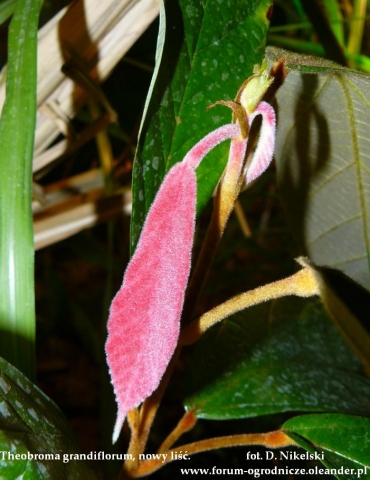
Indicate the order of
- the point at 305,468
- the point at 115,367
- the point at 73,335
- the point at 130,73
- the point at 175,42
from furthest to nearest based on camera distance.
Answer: the point at 73,335 → the point at 130,73 → the point at 305,468 → the point at 175,42 → the point at 115,367

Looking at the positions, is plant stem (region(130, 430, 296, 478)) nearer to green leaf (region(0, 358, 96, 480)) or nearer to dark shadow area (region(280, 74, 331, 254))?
green leaf (region(0, 358, 96, 480))

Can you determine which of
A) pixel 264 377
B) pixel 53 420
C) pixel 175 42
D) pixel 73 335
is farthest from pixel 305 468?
pixel 73 335

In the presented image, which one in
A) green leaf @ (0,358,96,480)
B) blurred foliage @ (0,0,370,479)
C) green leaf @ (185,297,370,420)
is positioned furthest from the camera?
blurred foliage @ (0,0,370,479)

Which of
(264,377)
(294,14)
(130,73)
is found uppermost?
(130,73)

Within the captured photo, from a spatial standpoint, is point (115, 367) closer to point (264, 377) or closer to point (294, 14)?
point (264, 377)

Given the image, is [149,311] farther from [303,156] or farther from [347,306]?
[303,156]

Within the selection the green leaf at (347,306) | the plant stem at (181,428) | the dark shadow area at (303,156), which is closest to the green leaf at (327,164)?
the dark shadow area at (303,156)

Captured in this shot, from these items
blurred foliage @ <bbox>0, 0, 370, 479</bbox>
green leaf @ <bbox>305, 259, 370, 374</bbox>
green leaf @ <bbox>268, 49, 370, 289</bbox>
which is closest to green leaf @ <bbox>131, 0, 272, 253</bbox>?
green leaf @ <bbox>268, 49, 370, 289</bbox>
